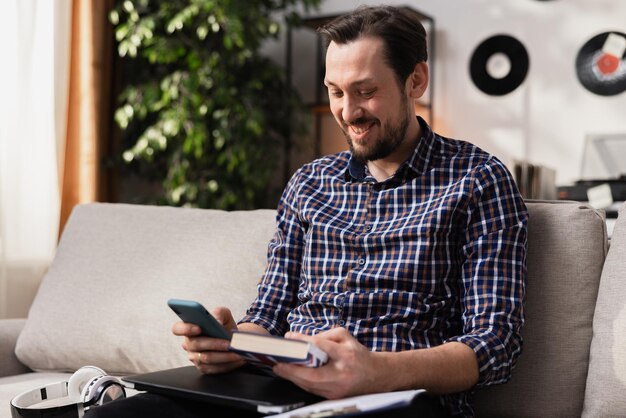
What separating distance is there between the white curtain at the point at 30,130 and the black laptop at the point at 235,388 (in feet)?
5.41

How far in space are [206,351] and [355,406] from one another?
1.13ft

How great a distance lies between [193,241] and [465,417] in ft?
2.75

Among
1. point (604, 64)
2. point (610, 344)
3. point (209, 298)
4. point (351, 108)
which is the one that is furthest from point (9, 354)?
point (604, 64)

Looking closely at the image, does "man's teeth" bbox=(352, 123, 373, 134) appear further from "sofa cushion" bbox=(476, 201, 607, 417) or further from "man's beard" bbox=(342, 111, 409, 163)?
"sofa cushion" bbox=(476, 201, 607, 417)

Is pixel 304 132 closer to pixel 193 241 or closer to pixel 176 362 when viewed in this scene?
pixel 193 241

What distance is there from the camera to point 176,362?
175 cm

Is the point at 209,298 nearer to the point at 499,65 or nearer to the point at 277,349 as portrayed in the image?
the point at 277,349

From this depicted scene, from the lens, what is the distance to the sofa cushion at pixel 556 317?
139 cm

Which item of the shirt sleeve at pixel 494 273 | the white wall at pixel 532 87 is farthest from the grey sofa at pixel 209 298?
the white wall at pixel 532 87

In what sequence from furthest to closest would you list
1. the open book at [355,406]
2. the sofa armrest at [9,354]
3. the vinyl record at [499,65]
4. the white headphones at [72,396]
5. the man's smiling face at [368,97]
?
the vinyl record at [499,65]
the sofa armrest at [9,354]
the man's smiling face at [368,97]
the white headphones at [72,396]
the open book at [355,406]

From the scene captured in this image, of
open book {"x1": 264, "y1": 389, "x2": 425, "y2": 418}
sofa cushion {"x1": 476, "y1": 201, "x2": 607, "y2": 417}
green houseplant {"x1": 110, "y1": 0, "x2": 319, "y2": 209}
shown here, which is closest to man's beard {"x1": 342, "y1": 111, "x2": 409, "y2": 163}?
sofa cushion {"x1": 476, "y1": 201, "x2": 607, "y2": 417}

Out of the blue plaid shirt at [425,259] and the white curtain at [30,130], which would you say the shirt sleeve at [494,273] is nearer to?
the blue plaid shirt at [425,259]

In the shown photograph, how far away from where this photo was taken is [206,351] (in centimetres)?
125

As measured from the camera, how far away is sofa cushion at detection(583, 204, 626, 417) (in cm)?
132
